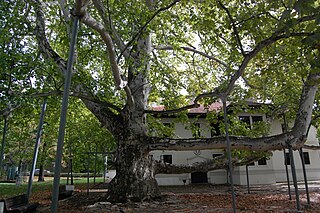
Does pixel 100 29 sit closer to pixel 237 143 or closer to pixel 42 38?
pixel 42 38

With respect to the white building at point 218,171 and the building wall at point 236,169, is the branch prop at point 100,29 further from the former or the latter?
the white building at point 218,171

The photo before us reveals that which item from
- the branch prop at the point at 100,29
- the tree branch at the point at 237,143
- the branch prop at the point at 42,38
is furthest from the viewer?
the branch prop at the point at 42,38

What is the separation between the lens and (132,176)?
925 cm

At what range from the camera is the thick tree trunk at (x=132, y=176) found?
9.03 m

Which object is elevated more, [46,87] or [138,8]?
[138,8]

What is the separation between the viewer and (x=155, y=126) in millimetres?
12469

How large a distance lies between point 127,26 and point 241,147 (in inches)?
211

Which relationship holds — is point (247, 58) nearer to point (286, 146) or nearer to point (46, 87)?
point (286, 146)

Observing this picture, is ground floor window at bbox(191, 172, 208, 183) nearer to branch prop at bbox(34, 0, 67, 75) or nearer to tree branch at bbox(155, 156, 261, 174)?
tree branch at bbox(155, 156, 261, 174)

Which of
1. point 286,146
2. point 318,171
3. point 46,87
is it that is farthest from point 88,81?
point 318,171

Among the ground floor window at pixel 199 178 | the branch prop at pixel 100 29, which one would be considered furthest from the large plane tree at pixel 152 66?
the ground floor window at pixel 199 178

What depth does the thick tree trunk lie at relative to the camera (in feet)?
29.6

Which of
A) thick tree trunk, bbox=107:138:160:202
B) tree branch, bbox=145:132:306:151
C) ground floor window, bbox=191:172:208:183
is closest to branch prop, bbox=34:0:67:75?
thick tree trunk, bbox=107:138:160:202

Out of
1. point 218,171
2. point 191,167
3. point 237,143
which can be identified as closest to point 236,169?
point 218,171
